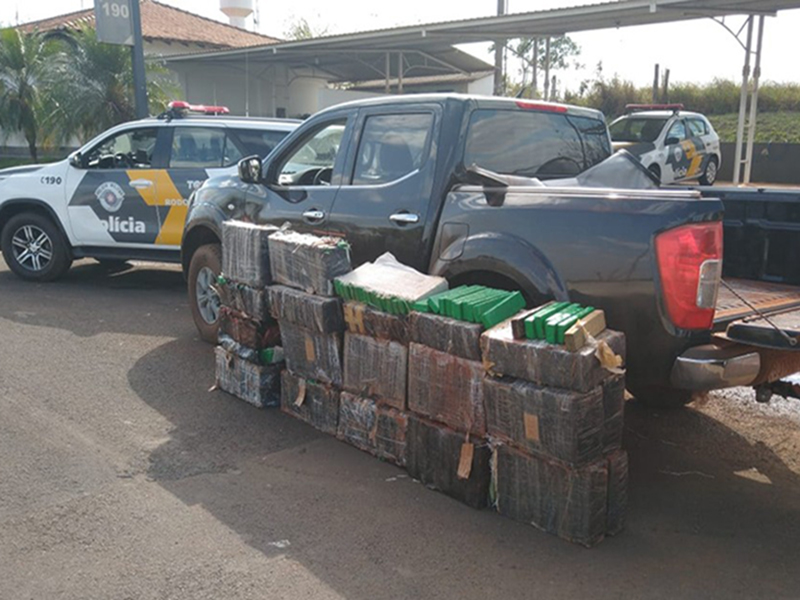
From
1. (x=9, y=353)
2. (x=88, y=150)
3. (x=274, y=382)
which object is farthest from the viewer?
(x=88, y=150)

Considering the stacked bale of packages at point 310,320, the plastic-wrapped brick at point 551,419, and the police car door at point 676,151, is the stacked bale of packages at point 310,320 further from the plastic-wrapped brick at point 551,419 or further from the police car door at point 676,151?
the police car door at point 676,151

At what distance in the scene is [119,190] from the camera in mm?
9141

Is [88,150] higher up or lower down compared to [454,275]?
higher up

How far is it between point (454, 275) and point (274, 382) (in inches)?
62.7

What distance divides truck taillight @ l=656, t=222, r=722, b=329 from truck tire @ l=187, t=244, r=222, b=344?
4.05 metres

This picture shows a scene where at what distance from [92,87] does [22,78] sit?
4.24m

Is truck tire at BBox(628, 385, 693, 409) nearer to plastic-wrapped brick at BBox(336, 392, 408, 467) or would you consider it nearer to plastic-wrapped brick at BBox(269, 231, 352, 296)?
plastic-wrapped brick at BBox(336, 392, 408, 467)

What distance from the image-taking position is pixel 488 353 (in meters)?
3.85

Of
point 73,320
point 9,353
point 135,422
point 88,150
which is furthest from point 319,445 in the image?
point 88,150

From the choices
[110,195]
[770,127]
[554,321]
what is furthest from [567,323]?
[770,127]

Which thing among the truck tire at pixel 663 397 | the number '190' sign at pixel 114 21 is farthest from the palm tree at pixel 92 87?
the truck tire at pixel 663 397

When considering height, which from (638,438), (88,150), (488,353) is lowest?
(638,438)

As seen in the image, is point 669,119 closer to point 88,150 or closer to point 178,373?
point 88,150

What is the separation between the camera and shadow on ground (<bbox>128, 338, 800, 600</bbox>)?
3430 mm
